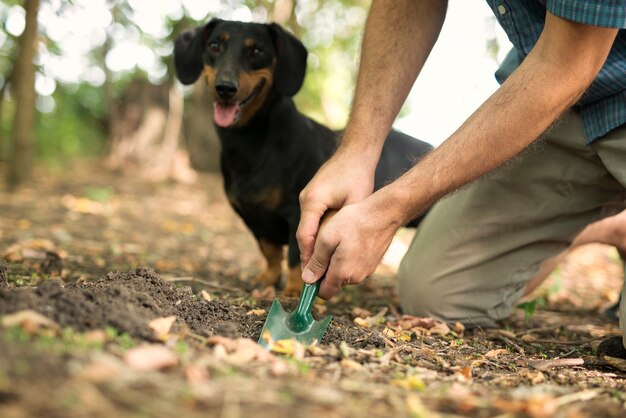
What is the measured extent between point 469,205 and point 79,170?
781 centimetres

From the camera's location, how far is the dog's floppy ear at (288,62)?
3.56 m

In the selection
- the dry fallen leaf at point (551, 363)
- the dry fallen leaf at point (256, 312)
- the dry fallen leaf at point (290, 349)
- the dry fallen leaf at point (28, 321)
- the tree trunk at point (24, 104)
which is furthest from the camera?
the tree trunk at point (24, 104)

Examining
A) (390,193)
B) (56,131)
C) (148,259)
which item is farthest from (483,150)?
(56,131)

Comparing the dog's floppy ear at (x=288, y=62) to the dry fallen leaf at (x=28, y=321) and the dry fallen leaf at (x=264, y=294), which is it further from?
the dry fallen leaf at (x=28, y=321)

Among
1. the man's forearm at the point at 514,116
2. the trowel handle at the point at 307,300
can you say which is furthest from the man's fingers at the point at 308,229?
the man's forearm at the point at 514,116

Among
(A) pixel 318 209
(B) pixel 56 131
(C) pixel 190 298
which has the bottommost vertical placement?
(B) pixel 56 131

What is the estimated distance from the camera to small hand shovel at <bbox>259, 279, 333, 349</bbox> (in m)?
2.00

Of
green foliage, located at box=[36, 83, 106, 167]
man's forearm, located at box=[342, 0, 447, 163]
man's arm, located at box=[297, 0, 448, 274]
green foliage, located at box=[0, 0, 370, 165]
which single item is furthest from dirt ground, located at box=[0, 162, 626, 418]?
green foliage, located at box=[36, 83, 106, 167]

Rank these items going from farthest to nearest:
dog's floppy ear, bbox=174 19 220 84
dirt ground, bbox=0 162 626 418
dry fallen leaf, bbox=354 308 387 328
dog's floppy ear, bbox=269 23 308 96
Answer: dog's floppy ear, bbox=174 19 220 84 → dog's floppy ear, bbox=269 23 308 96 → dry fallen leaf, bbox=354 308 387 328 → dirt ground, bbox=0 162 626 418

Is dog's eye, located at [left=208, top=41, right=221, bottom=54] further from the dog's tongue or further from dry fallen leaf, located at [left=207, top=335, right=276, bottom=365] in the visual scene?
dry fallen leaf, located at [left=207, top=335, right=276, bottom=365]

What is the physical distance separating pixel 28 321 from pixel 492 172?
1.50 meters

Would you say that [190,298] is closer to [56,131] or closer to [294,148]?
[294,148]

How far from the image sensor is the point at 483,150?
1994 millimetres

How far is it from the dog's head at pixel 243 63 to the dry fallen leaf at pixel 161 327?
1.96 metres
